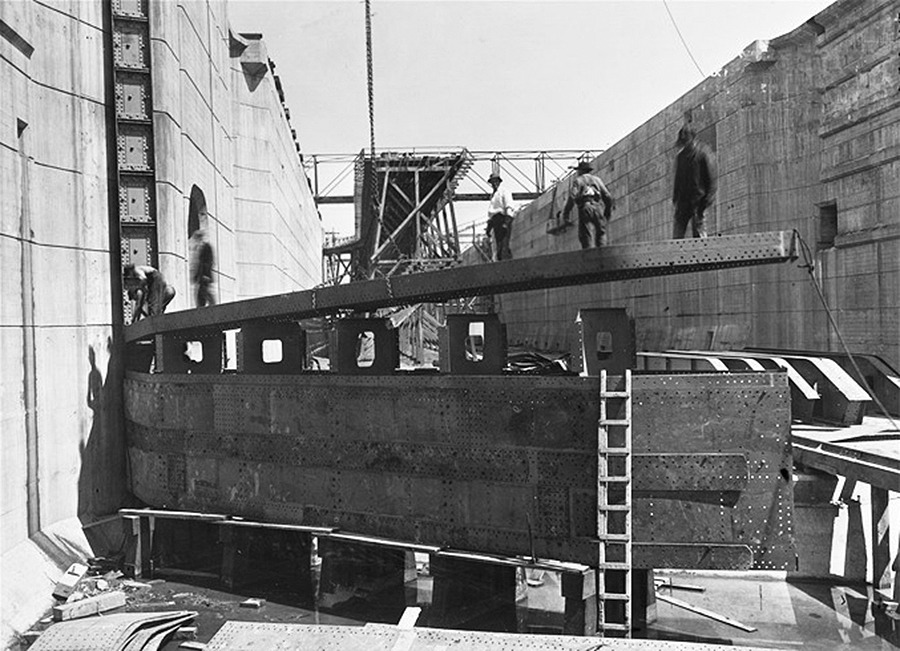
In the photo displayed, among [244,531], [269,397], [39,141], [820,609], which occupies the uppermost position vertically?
[39,141]

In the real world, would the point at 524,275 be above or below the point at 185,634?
above

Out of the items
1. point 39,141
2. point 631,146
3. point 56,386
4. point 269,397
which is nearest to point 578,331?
point 269,397

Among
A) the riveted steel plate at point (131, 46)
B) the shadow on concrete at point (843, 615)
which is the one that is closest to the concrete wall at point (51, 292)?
the riveted steel plate at point (131, 46)

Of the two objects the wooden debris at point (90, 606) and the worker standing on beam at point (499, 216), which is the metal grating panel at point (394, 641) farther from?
the worker standing on beam at point (499, 216)

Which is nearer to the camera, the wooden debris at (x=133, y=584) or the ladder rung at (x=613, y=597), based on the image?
the ladder rung at (x=613, y=597)

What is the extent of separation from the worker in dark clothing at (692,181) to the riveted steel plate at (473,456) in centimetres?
273

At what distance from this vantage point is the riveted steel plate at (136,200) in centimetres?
1382

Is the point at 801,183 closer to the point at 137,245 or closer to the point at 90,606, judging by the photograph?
Answer: the point at 137,245

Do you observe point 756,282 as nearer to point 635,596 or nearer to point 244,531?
point 635,596

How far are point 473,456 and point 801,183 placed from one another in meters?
11.9

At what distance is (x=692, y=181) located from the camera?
31.9ft

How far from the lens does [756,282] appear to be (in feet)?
57.8

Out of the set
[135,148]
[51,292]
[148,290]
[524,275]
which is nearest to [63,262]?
[51,292]

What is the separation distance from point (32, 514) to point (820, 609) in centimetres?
1178
